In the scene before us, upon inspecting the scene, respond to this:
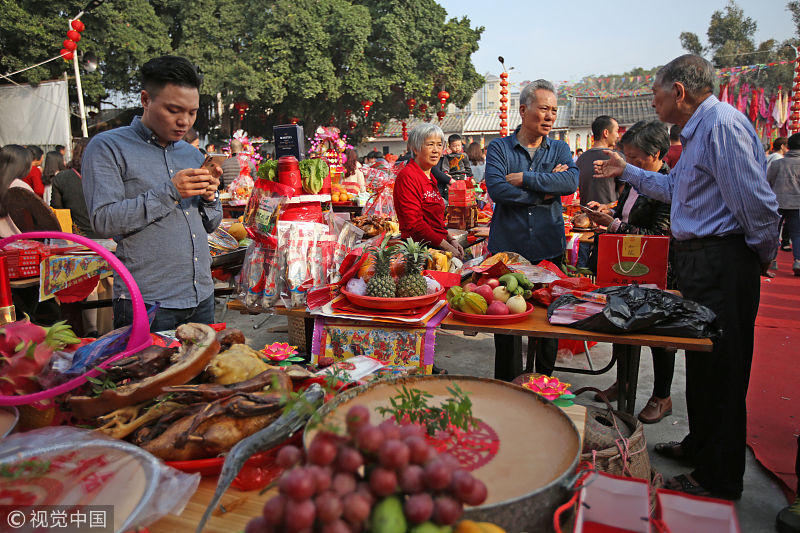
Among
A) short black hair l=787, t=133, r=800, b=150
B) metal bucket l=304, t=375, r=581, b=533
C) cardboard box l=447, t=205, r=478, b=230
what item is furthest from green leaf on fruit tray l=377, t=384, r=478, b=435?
short black hair l=787, t=133, r=800, b=150

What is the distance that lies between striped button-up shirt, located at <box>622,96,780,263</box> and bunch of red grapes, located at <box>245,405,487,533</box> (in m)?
2.16

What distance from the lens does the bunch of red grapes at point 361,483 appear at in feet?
1.89

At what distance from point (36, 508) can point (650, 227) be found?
333 cm

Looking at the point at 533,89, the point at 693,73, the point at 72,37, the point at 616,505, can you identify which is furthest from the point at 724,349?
the point at 72,37

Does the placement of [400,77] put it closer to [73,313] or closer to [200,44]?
[200,44]

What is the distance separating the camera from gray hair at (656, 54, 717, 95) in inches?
92.0

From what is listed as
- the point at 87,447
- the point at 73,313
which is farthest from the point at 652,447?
the point at 73,313

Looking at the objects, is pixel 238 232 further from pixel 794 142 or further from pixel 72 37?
pixel 72 37

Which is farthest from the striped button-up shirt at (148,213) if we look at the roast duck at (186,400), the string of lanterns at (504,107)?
the string of lanterns at (504,107)

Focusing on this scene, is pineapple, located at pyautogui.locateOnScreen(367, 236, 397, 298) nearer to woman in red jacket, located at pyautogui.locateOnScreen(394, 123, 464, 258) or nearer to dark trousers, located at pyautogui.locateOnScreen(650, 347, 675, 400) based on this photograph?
woman in red jacket, located at pyautogui.locateOnScreen(394, 123, 464, 258)

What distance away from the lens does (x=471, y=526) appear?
0.64 m

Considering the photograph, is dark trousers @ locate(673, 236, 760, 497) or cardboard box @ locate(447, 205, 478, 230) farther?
cardboard box @ locate(447, 205, 478, 230)

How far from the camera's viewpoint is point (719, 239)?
7.41ft

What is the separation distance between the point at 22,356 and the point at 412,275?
160 centimetres
